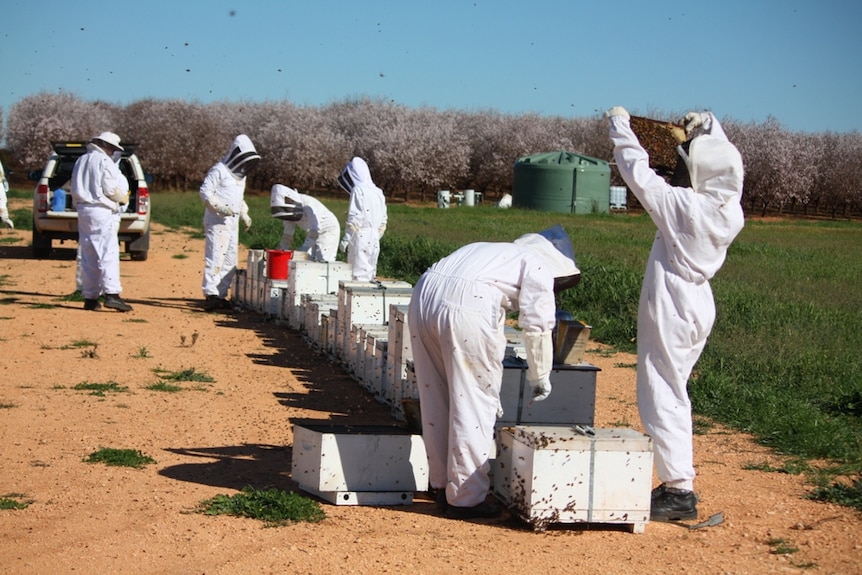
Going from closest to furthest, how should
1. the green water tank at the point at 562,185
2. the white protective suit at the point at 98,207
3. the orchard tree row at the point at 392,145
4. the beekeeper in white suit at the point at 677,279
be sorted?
the beekeeper in white suit at the point at 677,279 → the white protective suit at the point at 98,207 → the green water tank at the point at 562,185 → the orchard tree row at the point at 392,145

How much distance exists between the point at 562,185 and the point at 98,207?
41892mm

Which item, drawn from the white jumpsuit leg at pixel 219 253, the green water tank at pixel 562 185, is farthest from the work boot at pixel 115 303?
the green water tank at pixel 562 185

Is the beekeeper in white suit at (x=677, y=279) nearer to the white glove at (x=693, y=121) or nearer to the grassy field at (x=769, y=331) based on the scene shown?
the white glove at (x=693, y=121)

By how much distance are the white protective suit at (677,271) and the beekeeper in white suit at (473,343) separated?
603 mm

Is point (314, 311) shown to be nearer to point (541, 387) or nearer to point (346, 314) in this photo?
point (346, 314)

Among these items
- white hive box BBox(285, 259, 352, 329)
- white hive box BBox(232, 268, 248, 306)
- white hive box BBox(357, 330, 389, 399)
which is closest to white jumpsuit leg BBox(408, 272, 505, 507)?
white hive box BBox(357, 330, 389, 399)

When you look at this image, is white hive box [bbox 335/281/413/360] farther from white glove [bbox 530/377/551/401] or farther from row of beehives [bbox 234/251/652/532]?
white glove [bbox 530/377/551/401]

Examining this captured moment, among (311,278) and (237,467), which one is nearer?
(237,467)

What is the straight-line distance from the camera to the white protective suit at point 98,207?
15086 millimetres

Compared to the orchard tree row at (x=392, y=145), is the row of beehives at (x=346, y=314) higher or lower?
lower

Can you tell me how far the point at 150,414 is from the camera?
941 centimetres

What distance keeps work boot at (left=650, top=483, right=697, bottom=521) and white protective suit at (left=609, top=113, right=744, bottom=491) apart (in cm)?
5

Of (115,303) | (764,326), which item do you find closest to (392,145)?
(115,303)

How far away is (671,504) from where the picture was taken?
22.0 ft
